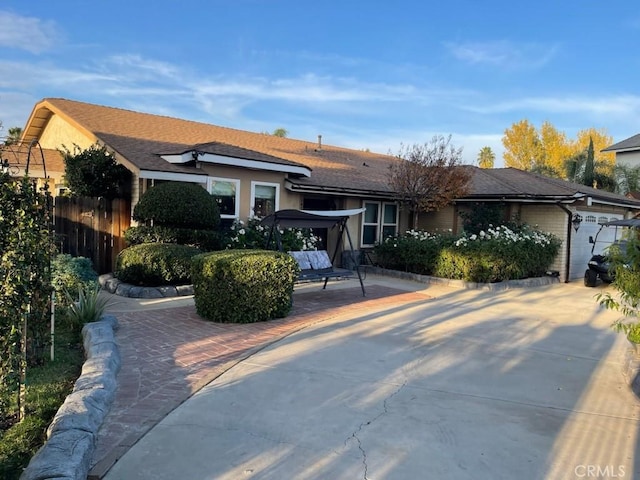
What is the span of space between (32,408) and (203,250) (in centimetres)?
701

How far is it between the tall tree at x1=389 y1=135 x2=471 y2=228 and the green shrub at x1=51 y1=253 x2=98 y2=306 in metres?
9.65

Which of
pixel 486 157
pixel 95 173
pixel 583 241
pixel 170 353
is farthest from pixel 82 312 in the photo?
pixel 486 157

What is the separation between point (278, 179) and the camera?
1364cm

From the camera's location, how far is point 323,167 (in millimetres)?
16844

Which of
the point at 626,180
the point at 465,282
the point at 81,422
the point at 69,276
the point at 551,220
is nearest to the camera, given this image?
the point at 81,422

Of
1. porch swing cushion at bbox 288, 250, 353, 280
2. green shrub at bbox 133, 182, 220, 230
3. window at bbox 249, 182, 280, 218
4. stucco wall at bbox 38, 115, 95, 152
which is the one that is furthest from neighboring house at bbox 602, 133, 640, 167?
stucco wall at bbox 38, 115, 95, 152

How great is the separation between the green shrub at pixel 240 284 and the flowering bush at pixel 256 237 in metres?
4.39

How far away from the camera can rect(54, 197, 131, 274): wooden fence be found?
11.7 meters

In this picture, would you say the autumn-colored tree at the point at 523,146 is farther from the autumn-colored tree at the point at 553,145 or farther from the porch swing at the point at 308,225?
the porch swing at the point at 308,225

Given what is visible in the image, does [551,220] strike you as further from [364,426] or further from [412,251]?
[364,426]

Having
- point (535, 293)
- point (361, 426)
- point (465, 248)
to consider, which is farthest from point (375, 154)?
point (361, 426)

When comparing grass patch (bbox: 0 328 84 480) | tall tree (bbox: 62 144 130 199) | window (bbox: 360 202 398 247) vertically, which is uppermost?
tall tree (bbox: 62 144 130 199)

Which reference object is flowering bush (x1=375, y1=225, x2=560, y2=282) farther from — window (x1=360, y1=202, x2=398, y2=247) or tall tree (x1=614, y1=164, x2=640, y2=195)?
tall tree (x1=614, y1=164, x2=640, y2=195)

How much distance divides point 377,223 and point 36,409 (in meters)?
13.2
